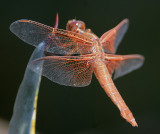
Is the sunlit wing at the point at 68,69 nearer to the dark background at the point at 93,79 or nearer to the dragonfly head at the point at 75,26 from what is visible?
the dragonfly head at the point at 75,26

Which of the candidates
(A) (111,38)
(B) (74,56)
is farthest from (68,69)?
(A) (111,38)

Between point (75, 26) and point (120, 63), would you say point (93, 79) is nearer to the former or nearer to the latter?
point (120, 63)

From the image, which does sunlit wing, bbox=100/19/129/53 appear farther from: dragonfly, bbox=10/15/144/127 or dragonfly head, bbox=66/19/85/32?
dragonfly head, bbox=66/19/85/32

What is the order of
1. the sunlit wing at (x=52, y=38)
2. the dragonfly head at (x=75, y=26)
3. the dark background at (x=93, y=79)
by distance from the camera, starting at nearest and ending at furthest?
Result: 1. the sunlit wing at (x=52, y=38)
2. the dragonfly head at (x=75, y=26)
3. the dark background at (x=93, y=79)

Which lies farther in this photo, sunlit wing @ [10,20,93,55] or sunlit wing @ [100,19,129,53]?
sunlit wing @ [100,19,129,53]

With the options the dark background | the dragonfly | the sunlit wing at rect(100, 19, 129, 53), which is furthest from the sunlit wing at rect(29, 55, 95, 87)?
the dark background

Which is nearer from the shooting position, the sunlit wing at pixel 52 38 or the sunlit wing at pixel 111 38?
the sunlit wing at pixel 52 38

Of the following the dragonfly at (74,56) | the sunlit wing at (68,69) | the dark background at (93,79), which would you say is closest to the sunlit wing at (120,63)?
the dragonfly at (74,56)

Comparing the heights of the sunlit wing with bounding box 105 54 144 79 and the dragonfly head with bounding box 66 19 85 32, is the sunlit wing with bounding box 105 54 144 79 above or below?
below
